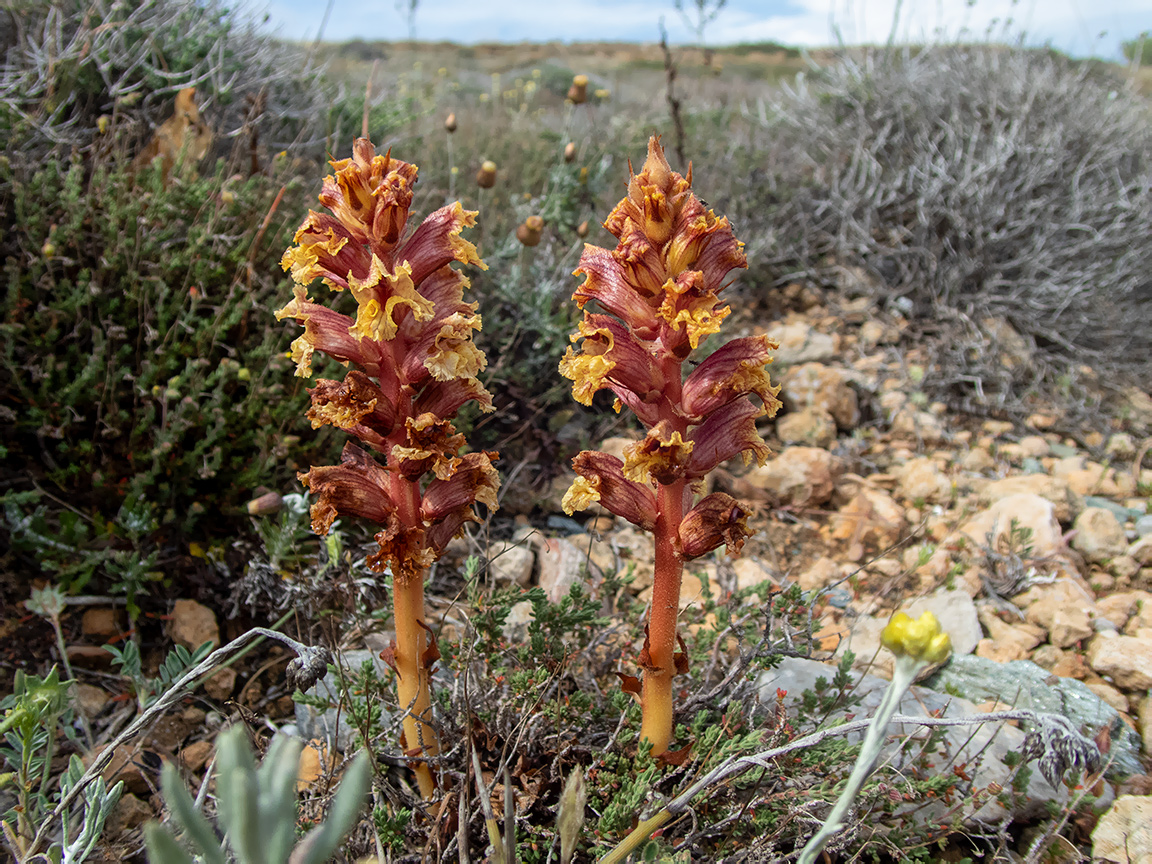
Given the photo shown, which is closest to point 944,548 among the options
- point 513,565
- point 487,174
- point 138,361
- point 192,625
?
point 513,565

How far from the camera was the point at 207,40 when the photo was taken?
540 cm

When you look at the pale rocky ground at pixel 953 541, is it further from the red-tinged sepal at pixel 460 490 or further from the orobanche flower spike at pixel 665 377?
the orobanche flower spike at pixel 665 377

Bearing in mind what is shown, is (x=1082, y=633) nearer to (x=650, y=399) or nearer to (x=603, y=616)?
(x=603, y=616)

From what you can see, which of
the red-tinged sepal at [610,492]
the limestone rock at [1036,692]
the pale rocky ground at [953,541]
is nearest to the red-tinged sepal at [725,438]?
the red-tinged sepal at [610,492]

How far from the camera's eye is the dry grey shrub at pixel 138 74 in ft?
13.8

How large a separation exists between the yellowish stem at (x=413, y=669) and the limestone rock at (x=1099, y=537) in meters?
3.42

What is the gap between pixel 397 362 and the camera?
171cm

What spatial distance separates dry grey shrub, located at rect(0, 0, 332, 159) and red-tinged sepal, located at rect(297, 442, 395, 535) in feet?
9.81

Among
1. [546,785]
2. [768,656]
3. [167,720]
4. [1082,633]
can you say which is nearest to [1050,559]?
[1082,633]

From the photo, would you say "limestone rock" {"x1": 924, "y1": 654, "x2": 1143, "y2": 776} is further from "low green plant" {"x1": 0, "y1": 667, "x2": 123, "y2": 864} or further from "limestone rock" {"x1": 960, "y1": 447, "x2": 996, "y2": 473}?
"low green plant" {"x1": 0, "y1": 667, "x2": 123, "y2": 864}

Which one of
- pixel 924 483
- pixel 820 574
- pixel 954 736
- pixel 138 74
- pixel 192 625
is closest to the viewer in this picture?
pixel 954 736

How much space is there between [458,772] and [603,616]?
2.56 ft

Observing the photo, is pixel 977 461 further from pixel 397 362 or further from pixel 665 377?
pixel 397 362

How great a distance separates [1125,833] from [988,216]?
474 cm
